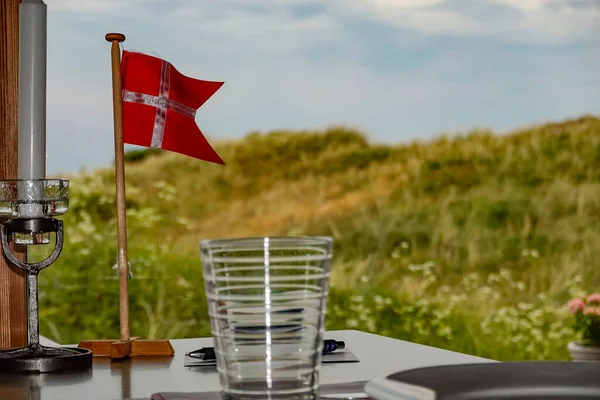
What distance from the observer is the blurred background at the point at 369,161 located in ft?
18.6

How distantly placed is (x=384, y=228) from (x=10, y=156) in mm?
4767

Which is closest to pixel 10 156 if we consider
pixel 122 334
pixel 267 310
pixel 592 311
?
pixel 122 334

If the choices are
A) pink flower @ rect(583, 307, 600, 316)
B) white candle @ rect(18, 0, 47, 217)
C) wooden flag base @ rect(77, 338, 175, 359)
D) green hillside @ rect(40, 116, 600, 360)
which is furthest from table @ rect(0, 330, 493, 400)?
green hillside @ rect(40, 116, 600, 360)

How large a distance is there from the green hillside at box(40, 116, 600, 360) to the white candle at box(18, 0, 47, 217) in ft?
14.7

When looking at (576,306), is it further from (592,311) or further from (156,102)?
(156,102)

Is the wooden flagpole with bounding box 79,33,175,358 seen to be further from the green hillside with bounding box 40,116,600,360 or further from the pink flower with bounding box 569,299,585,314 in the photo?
the green hillside with bounding box 40,116,600,360

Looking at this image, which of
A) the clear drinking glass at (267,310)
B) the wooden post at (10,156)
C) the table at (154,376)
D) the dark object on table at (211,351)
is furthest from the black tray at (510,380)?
the wooden post at (10,156)

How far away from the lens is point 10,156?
4.26ft

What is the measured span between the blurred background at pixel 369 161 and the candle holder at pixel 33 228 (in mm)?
4543

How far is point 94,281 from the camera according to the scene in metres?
5.47

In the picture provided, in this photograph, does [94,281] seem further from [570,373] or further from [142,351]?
[570,373]

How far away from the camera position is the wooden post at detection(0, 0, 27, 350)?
4.25ft

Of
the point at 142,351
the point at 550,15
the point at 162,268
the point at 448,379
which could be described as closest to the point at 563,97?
the point at 550,15

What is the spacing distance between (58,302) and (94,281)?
0.25m
